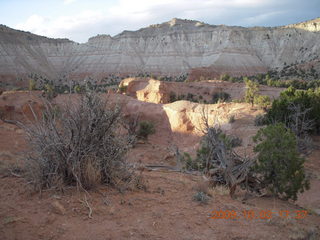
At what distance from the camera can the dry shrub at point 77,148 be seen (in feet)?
16.1

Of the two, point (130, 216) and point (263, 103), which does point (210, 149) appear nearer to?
point (130, 216)

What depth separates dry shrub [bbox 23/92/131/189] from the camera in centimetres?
492

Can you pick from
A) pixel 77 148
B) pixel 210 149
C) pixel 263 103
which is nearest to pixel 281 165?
pixel 210 149

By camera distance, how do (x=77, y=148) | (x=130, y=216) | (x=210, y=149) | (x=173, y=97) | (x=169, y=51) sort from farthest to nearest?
(x=169, y=51)
(x=173, y=97)
(x=210, y=149)
(x=77, y=148)
(x=130, y=216)

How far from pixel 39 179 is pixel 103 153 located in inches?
47.2

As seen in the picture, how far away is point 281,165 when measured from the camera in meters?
7.42

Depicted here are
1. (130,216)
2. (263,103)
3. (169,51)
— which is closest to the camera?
(130,216)

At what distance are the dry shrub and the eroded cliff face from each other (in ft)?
199

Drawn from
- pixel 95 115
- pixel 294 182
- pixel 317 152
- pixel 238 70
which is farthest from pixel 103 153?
pixel 238 70

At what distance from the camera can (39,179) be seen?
4.84m

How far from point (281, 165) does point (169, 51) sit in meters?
74.3

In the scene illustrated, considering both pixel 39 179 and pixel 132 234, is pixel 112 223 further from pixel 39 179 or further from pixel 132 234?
pixel 39 179

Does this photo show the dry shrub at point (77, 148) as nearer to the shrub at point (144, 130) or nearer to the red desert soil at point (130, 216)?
the red desert soil at point (130, 216)

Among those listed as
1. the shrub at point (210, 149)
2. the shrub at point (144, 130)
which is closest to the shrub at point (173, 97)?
the shrub at point (144, 130)
